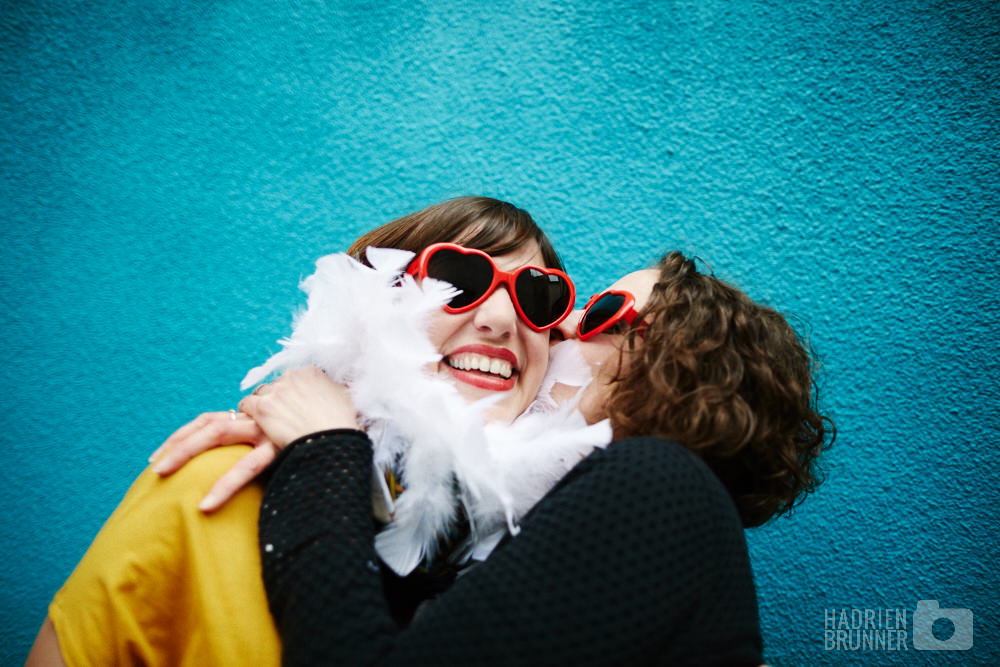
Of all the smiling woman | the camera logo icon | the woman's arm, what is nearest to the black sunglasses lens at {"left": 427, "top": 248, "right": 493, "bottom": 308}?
the smiling woman

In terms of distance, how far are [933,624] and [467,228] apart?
2094 millimetres

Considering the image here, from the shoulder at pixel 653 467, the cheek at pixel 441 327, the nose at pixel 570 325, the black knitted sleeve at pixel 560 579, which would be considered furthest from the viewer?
the nose at pixel 570 325

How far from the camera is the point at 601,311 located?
1460 millimetres

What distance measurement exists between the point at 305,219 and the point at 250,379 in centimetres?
87

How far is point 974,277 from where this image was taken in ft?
5.43

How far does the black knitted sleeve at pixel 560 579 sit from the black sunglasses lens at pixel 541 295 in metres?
0.53

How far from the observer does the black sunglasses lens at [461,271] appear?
52.2 inches

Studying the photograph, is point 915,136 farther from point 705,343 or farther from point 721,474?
point 721,474

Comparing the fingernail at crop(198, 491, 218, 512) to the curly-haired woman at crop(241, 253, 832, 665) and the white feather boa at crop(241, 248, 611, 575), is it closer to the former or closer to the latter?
the curly-haired woman at crop(241, 253, 832, 665)

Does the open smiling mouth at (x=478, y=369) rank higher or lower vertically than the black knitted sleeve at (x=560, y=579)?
higher

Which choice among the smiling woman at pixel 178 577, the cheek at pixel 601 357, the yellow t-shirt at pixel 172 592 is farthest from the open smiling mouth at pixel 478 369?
the yellow t-shirt at pixel 172 592

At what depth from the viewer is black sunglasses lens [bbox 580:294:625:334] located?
1431 mm

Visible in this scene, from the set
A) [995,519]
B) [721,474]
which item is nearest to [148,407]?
[721,474]

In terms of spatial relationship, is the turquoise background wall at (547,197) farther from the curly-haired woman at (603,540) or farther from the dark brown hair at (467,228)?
the curly-haired woman at (603,540)
